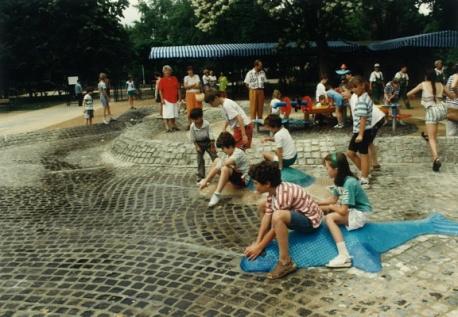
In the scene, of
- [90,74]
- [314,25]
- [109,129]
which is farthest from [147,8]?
[109,129]

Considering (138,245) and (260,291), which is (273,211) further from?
(138,245)

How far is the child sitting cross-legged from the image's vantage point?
707 cm

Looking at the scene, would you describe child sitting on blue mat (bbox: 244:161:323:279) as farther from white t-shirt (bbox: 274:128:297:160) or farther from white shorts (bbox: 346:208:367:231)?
white t-shirt (bbox: 274:128:297:160)

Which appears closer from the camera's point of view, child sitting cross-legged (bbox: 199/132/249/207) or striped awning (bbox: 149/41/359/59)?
child sitting cross-legged (bbox: 199/132/249/207)

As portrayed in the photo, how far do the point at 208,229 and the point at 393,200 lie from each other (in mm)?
2709

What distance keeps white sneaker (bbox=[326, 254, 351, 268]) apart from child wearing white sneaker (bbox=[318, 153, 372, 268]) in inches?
0.5

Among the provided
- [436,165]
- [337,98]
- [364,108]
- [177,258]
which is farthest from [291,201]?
[337,98]

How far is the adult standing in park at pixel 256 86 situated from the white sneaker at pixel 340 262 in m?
8.18

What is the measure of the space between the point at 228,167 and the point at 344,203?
2417 millimetres

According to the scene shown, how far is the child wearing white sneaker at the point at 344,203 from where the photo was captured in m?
4.97

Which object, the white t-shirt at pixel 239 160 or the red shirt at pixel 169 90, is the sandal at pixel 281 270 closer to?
the white t-shirt at pixel 239 160

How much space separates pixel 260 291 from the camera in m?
4.45

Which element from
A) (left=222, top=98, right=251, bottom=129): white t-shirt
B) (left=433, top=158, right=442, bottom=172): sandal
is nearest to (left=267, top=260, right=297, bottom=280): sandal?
(left=222, top=98, right=251, bottom=129): white t-shirt

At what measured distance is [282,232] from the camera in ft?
15.5
